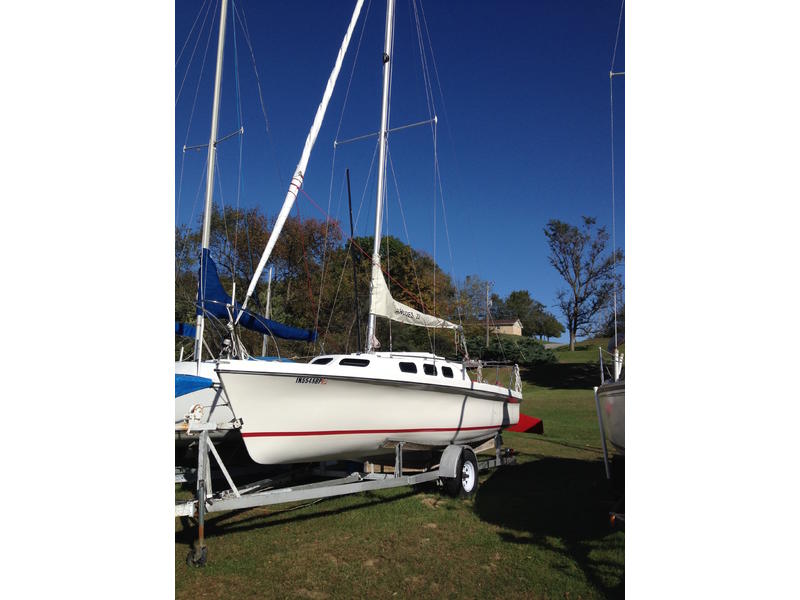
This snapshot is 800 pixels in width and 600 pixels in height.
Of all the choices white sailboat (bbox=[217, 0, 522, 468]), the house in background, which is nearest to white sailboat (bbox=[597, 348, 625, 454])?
white sailboat (bbox=[217, 0, 522, 468])

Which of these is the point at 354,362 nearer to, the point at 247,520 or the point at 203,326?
the point at 203,326

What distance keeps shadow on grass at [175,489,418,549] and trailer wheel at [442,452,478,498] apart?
2.75 ft

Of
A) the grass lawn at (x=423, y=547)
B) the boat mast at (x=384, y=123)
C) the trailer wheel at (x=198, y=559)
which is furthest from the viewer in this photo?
the boat mast at (x=384, y=123)

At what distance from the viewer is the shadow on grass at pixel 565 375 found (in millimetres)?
30047

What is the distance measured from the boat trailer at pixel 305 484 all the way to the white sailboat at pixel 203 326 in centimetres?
45

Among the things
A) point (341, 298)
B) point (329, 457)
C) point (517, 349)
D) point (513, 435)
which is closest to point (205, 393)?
point (329, 457)

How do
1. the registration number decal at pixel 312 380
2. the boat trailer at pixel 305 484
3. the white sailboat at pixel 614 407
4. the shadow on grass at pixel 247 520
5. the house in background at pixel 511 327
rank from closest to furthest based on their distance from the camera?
the boat trailer at pixel 305 484 < the white sailboat at pixel 614 407 < the shadow on grass at pixel 247 520 < the registration number decal at pixel 312 380 < the house in background at pixel 511 327

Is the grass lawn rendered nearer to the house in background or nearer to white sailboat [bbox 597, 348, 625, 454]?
white sailboat [bbox 597, 348, 625, 454]

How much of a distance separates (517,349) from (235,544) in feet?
91.2

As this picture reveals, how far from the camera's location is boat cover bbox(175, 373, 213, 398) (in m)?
7.41

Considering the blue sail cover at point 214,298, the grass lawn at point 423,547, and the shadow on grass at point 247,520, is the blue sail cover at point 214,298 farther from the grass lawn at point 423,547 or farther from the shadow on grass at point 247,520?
the grass lawn at point 423,547

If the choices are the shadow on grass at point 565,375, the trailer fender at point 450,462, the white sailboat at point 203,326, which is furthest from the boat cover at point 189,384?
the shadow on grass at point 565,375

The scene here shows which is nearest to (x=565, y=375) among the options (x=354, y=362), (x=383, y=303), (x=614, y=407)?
(x=383, y=303)
